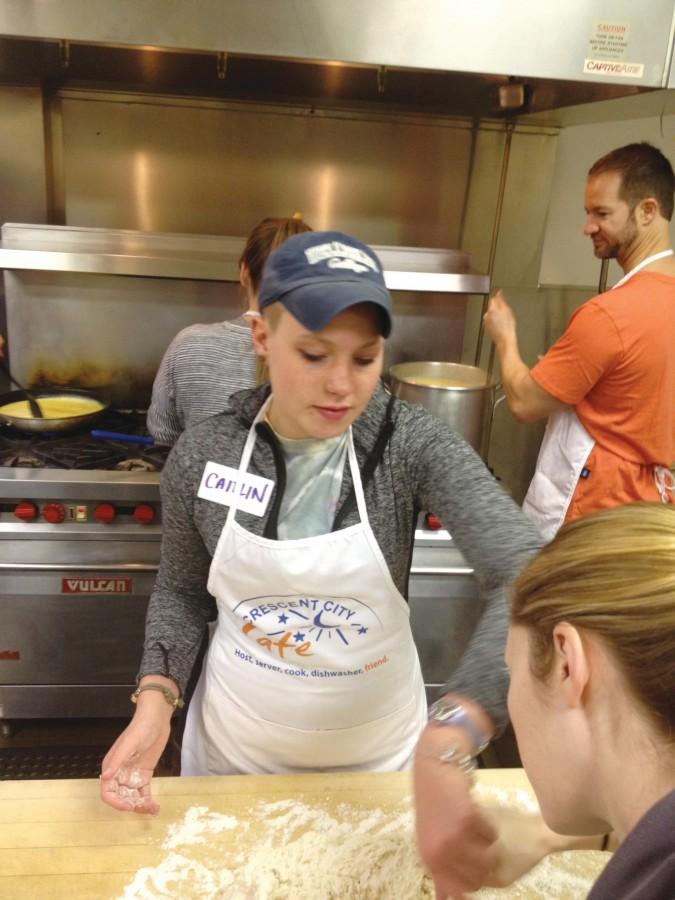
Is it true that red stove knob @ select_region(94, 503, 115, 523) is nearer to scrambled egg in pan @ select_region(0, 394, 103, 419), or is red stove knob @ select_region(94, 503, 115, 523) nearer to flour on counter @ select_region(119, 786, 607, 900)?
scrambled egg in pan @ select_region(0, 394, 103, 419)

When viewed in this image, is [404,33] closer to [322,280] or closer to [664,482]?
[322,280]

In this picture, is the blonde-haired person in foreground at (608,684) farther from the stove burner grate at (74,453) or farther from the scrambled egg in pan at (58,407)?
the scrambled egg in pan at (58,407)

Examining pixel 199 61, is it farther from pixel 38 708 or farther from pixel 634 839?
pixel 634 839

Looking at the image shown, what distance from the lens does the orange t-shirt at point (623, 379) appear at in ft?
4.83

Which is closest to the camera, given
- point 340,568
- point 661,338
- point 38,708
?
point 340,568

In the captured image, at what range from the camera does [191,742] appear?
1.04 metres

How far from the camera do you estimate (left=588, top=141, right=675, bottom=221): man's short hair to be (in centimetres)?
154

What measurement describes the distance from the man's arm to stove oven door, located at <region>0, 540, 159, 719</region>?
2.87 feet

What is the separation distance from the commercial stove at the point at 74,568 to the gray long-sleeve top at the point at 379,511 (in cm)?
66

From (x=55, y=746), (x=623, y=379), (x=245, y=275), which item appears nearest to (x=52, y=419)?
(x=245, y=275)

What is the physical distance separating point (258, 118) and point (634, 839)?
6.71 feet

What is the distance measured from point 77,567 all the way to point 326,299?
1.15 m

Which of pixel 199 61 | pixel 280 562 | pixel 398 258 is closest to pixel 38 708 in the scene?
pixel 280 562

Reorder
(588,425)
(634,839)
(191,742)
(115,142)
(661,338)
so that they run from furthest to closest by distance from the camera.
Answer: (115,142), (588,425), (661,338), (191,742), (634,839)
